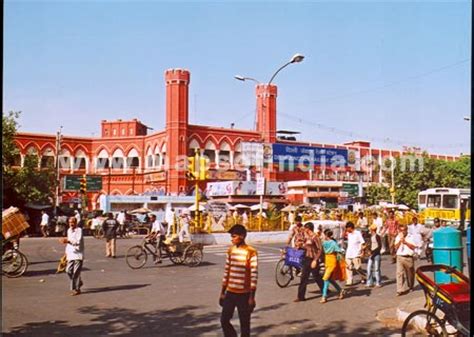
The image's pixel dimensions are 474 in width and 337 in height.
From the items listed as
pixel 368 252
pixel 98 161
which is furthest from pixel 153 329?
pixel 98 161

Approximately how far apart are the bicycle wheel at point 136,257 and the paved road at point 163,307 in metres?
0.74

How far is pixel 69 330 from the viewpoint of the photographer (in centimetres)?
794

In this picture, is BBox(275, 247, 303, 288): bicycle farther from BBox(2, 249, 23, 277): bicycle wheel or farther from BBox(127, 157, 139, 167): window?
BBox(127, 157, 139, 167): window

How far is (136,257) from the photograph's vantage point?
1617 cm

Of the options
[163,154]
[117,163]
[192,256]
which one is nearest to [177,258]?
[192,256]

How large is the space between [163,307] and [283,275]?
3544 mm

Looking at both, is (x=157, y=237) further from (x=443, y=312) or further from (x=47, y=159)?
(x=47, y=159)

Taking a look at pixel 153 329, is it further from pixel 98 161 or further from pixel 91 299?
pixel 98 161

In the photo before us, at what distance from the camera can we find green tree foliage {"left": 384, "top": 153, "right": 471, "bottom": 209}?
24.8 meters

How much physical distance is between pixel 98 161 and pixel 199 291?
3775 centimetres

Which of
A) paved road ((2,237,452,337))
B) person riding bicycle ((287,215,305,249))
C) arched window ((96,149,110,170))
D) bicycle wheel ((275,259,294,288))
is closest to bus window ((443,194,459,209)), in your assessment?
paved road ((2,237,452,337))

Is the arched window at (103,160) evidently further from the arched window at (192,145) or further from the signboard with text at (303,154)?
the signboard with text at (303,154)

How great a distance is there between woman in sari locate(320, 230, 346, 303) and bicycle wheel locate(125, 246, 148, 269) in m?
6.85

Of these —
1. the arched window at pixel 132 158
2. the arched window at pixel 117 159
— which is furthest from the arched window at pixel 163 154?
the arched window at pixel 117 159
